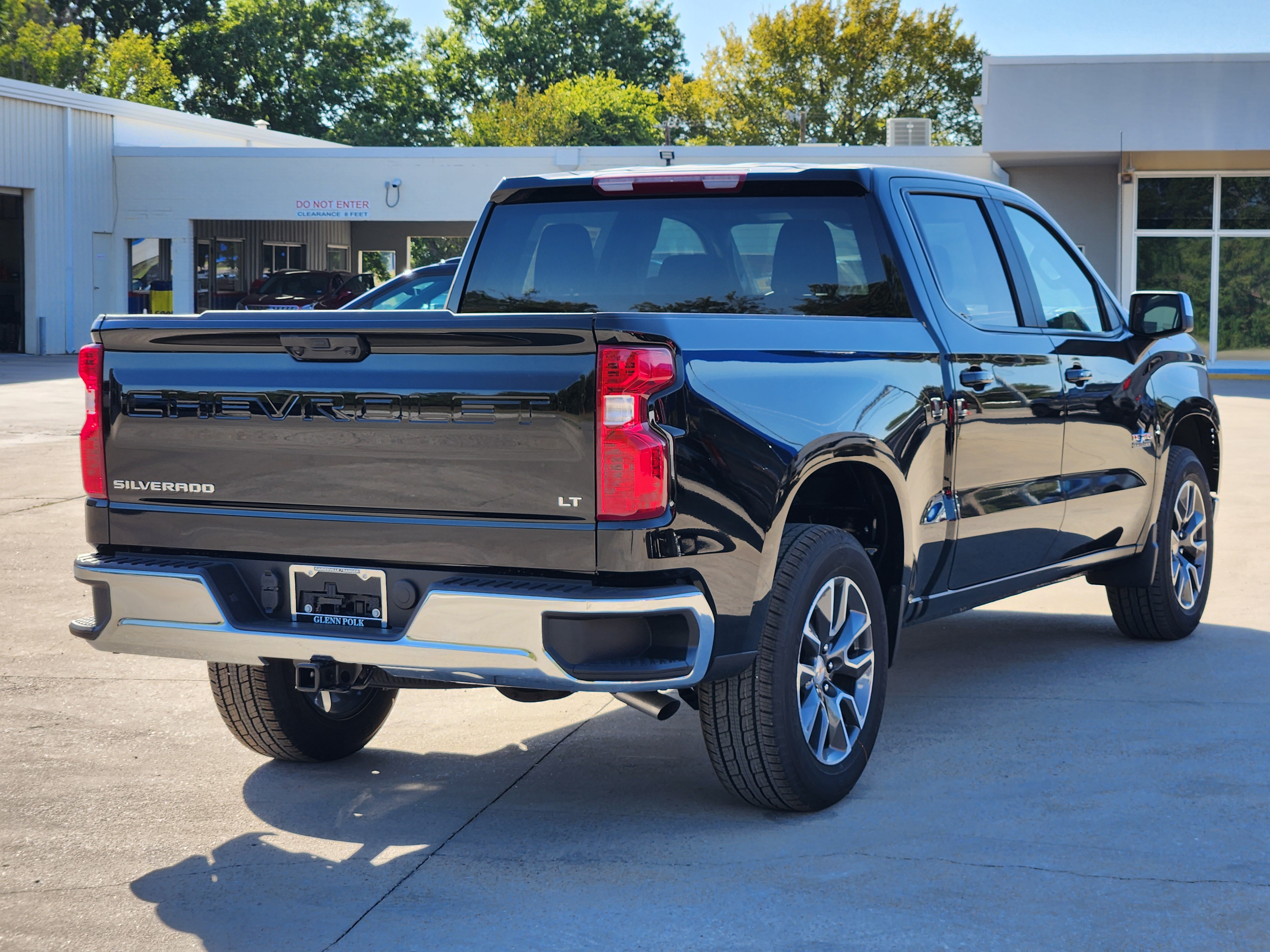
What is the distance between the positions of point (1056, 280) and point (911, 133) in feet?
103

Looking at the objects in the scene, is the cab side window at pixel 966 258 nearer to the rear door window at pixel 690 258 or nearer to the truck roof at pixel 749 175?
the truck roof at pixel 749 175

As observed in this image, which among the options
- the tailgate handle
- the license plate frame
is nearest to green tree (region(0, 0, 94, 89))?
the tailgate handle

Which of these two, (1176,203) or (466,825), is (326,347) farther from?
(1176,203)

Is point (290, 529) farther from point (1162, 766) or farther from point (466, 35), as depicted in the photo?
point (466, 35)

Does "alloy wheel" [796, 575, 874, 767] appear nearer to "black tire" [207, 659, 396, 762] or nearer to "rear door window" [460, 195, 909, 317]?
"rear door window" [460, 195, 909, 317]

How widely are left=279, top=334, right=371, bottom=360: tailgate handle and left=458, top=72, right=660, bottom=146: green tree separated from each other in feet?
192

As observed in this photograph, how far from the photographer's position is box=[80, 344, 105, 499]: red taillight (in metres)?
4.38

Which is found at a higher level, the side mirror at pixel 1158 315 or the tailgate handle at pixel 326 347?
the side mirror at pixel 1158 315

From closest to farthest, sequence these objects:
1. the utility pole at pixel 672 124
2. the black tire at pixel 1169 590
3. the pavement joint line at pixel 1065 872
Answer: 1. the pavement joint line at pixel 1065 872
2. the black tire at pixel 1169 590
3. the utility pole at pixel 672 124

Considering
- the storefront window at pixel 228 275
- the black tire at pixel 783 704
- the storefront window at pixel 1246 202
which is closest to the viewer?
the black tire at pixel 783 704

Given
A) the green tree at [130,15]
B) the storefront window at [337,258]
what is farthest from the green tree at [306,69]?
the storefront window at [337,258]

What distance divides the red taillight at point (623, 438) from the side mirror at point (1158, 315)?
3.44m

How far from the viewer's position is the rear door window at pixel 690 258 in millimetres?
5207

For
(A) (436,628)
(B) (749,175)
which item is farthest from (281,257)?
(A) (436,628)
